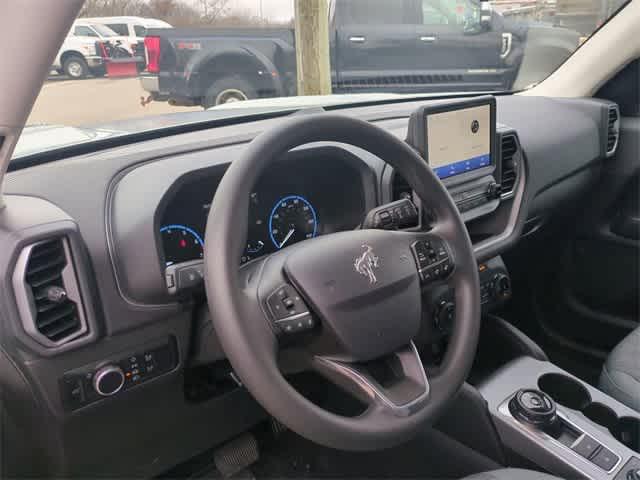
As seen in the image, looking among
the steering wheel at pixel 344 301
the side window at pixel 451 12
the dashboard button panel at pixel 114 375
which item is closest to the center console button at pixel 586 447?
the steering wheel at pixel 344 301

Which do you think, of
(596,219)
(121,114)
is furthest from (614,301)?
(121,114)

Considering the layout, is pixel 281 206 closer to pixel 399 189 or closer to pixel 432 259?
pixel 399 189

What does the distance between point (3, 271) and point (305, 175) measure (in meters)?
0.80

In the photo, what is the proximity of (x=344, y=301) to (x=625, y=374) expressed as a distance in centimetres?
122

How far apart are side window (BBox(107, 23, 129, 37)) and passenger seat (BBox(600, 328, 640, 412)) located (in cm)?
187

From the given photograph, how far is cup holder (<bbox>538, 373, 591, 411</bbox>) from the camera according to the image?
5.89 feet

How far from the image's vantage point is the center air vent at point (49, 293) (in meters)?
1.05

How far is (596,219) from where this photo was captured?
2.61m

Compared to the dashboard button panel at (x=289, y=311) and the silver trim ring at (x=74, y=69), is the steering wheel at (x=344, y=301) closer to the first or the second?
the dashboard button panel at (x=289, y=311)

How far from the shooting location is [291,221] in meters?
1.54

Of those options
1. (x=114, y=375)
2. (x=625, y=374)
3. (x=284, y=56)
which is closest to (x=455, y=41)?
(x=284, y=56)

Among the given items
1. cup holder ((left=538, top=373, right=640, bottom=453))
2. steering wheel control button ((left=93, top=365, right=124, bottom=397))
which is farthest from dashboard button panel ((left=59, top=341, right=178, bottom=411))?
cup holder ((left=538, top=373, right=640, bottom=453))

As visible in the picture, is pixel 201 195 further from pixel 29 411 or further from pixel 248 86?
pixel 248 86

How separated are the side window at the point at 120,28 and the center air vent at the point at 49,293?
84cm
